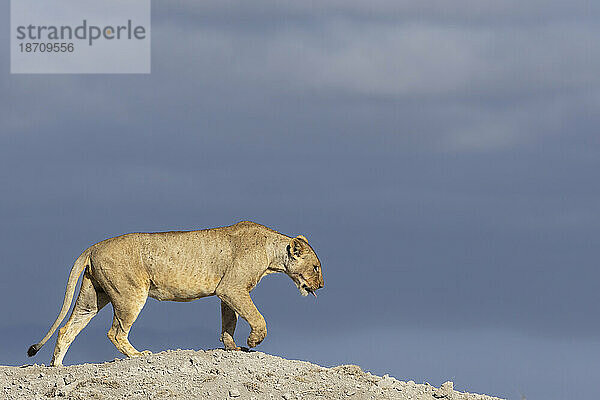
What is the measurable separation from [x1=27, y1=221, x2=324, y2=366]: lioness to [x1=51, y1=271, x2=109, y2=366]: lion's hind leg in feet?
1.14

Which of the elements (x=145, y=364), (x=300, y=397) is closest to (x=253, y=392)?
(x=300, y=397)

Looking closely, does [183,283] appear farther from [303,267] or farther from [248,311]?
[303,267]

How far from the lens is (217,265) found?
15.2m

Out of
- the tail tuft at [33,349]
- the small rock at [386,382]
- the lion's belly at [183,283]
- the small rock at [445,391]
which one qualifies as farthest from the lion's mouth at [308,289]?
the tail tuft at [33,349]

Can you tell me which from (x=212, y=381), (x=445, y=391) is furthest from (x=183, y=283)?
(x=445, y=391)

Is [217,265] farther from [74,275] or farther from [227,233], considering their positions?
[74,275]

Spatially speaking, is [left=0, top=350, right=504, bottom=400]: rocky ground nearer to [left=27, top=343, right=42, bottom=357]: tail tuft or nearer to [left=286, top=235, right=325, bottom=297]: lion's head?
[left=27, top=343, right=42, bottom=357]: tail tuft

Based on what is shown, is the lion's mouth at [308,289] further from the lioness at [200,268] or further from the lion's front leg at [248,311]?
the lion's front leg at [248,311]

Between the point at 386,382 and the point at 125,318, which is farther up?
the point at 125,318

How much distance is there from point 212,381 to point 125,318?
2.15 meters

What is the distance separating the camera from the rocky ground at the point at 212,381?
44.9 feet

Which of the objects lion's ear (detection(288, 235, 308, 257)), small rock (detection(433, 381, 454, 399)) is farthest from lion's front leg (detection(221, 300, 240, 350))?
small rock (detection(433, 381, 454, 399))

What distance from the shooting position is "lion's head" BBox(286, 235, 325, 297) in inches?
609

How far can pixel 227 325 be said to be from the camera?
51.0ft
